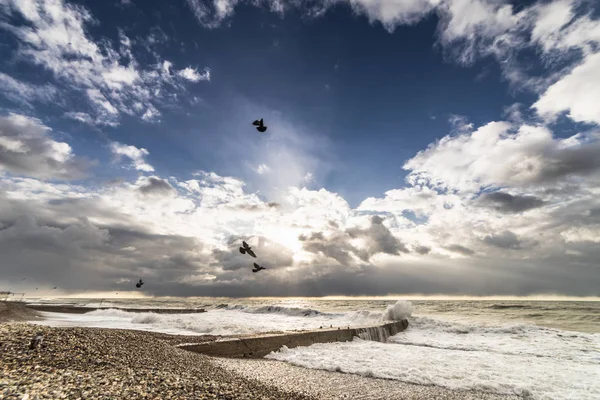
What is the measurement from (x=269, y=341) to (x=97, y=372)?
8.68m

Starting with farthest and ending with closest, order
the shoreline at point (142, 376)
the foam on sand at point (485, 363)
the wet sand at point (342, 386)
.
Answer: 1. the foam on sand at point (485, 363)
2. the wet sand at point (342, 386)
3. the shoreline at point (142, 376)

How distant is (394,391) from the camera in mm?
8562

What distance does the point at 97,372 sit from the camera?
568cm

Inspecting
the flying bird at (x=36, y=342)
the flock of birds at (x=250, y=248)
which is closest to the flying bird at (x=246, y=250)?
the flock of birds at (x=250, y=248)

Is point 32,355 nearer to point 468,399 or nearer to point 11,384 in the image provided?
point 11,384

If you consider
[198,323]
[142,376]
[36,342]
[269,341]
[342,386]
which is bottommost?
[342,386]

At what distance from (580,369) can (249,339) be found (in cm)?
1423

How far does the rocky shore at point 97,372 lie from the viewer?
4656mm

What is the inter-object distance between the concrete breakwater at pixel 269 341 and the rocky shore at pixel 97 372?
126 inches

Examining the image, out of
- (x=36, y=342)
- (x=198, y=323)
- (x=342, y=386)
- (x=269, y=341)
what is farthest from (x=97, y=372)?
(x=198, y=323)

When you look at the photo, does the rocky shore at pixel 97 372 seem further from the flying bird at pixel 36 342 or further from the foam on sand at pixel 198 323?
the foam on sand at pixel 198 323

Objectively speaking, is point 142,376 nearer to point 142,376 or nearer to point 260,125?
point 142,376

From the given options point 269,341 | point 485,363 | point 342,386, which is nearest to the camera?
point 342,386

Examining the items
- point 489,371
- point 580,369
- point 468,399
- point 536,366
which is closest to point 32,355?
point 468,399
